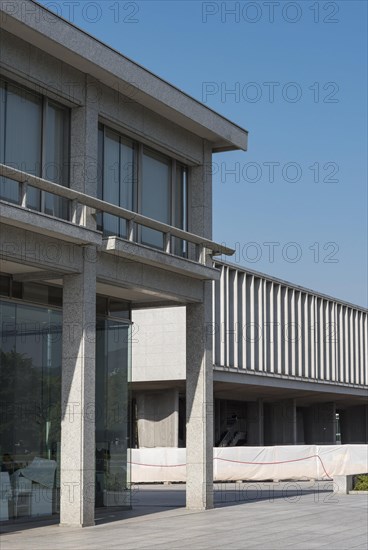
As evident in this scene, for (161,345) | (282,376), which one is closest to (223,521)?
(161,345)

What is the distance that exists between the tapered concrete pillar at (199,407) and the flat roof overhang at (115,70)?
447cm

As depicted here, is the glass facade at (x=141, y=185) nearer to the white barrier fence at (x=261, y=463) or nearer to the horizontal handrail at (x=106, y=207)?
the horizontal handrail at (x=106, y=207)

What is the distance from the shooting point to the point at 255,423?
69.9 meters

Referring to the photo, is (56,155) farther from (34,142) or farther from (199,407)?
(199,407)

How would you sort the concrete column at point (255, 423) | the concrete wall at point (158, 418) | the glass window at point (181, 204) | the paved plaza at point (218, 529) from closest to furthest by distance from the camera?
the paved plaza at point (218, 529) → the glass window at point (181, 204) → the concrete wall at point (158, 418) → the concrete column at point (255, 423)

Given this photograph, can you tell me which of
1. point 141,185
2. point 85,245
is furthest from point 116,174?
point 85,245

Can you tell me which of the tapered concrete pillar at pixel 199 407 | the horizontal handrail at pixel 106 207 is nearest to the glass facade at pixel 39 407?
the tapered concrete pillar at pixel 199 407

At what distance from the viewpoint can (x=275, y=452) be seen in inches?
1763

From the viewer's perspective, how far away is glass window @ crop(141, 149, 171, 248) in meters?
24.4

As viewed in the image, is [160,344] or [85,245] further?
[160,344]

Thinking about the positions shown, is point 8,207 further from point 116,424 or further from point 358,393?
point 358,393

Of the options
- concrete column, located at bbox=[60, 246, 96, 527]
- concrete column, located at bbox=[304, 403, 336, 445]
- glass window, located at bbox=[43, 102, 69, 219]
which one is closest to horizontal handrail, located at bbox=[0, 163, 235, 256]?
glass window, located at bbox=[43, 102, 69, 219]

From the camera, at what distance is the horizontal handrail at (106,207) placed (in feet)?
61.1

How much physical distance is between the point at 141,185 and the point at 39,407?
6.32 meters
